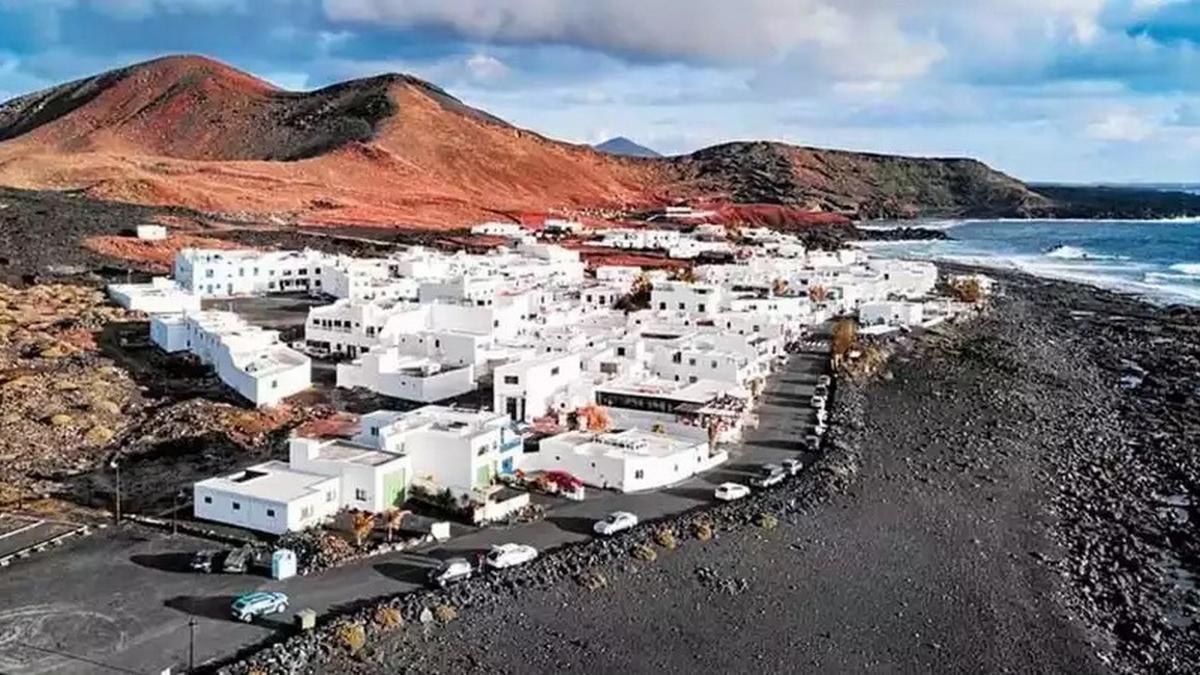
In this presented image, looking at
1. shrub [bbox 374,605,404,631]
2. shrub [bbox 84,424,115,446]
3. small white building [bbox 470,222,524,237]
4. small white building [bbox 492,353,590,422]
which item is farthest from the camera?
small white building [bbox 470,222,524,237]

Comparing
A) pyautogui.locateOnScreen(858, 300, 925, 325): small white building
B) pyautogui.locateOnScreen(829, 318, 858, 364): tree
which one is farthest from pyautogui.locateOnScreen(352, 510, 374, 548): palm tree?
pyautogui.locateOnScreen(858, 300, 925, 325): small white building

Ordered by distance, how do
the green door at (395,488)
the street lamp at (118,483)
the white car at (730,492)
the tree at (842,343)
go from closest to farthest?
the street lamp at (118,483)
the green door at (395,488)
the white car at (730,492)
the tree at (842,343)

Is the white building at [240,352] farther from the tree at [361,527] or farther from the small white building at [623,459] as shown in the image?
the tree at [361,527]

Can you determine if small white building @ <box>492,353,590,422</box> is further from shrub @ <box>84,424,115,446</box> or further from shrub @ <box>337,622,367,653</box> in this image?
shrub @ <box>337,622,367,653</box>

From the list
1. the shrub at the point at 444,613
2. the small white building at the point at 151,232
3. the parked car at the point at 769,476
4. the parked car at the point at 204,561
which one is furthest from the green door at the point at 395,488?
the small white building at the point at 151,232

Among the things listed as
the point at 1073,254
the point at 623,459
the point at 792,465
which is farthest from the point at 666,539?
the point at 1073,254

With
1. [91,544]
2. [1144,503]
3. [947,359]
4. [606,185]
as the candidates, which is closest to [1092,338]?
[947,359]

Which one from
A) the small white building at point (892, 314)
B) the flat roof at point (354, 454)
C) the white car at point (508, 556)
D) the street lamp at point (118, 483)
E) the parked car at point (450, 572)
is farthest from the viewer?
A: the small white building at point (892, 314)
